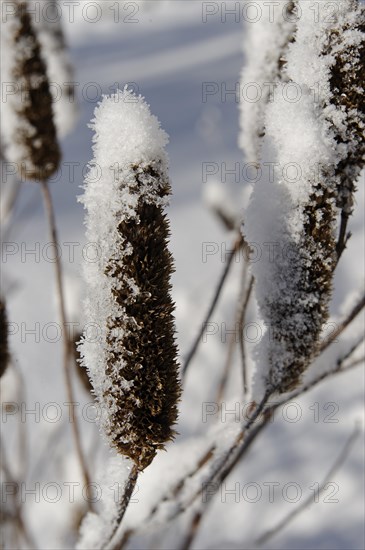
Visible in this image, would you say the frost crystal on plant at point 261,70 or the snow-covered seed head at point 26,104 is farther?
the snow-covered seed head at point 26,104

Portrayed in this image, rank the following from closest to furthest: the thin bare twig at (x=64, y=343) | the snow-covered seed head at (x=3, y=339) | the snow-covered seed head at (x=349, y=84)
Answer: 1. the snow-covered seed head at (x=349, y=84)
2. the snow-covered seed head at (x=3, y=339)
3. the thin bare twig at (x=64, y=343)

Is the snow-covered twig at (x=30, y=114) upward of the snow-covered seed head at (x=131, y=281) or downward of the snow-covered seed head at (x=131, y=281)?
upward

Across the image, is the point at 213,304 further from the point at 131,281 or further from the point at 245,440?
the point at 131,281

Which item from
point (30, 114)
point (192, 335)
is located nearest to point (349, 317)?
point (30, 114)

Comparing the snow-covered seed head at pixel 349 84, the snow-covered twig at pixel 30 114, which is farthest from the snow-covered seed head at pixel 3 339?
the snow-covered seed head at pixel 349 84

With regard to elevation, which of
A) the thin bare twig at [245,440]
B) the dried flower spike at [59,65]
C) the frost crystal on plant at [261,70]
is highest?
the dried flower spike at [59,65]

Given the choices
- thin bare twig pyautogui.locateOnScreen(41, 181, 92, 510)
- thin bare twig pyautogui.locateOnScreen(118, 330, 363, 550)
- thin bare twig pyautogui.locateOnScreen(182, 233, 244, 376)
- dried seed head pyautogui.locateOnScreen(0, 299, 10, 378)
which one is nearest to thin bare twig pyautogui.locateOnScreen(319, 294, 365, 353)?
thin bare twig pyautogui.locateOnScreen(118, 330, 363, 550)

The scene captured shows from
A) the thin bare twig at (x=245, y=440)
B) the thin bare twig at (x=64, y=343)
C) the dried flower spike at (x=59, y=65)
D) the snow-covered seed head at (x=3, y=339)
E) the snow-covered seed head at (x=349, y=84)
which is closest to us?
the snow-covered seed head at (x=349, y=84)

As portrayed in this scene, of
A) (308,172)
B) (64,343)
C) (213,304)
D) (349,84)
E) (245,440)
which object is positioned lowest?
(245,440)

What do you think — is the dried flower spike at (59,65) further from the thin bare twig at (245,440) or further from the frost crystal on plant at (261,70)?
the thin bare twig at (245,440)
